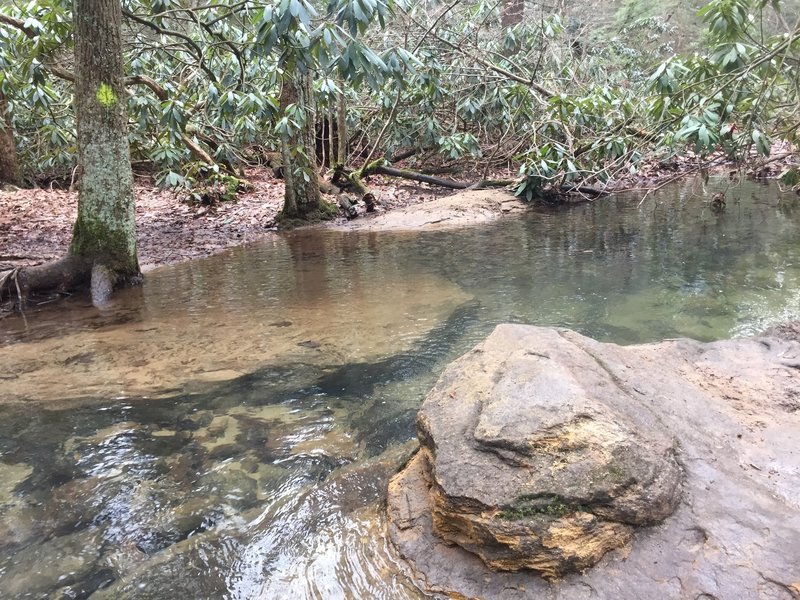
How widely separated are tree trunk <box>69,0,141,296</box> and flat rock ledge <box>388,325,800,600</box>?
4.42m

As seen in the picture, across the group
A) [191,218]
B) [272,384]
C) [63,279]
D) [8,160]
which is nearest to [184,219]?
[191,218]

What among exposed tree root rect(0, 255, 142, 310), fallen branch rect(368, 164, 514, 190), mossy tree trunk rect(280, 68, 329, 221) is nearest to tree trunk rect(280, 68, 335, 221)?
mossy tree trunk rect(280, 68, 329, 221)

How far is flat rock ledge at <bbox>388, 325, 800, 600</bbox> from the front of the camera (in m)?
1.76

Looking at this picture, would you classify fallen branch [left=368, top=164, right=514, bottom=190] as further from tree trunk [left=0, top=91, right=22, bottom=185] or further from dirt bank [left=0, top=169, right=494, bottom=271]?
tree trunk [left=0, top=91, right=22, bottom=185]

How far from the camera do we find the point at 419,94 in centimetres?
1119

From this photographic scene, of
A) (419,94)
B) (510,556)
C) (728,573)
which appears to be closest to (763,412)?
(728,573)

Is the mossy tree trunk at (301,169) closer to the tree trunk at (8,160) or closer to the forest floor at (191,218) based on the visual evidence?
the forest floor at (191,218)

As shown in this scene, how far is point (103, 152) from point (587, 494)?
522 cm

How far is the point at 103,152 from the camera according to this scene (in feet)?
17.3

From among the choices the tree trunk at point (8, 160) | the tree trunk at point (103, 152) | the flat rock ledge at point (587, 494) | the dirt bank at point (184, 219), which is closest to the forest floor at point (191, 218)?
the dirt bank at point (184, 219)

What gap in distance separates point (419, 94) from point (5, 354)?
8.99 meters

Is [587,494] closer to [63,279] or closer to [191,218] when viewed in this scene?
[63,279]

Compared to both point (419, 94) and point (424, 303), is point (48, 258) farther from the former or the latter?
point (419, 94)

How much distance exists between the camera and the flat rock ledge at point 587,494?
5.77 ft
